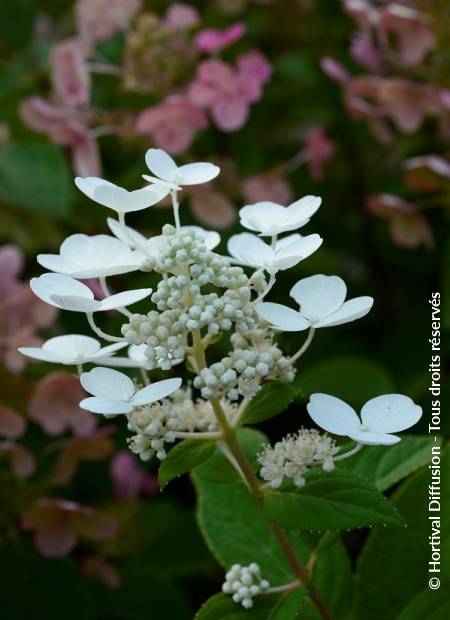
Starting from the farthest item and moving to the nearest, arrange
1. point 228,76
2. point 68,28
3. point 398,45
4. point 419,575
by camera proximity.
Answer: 1. point 68,28
2. point 398,45
3. point 228,76
4. point 419,575

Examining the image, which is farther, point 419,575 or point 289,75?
point 289,75

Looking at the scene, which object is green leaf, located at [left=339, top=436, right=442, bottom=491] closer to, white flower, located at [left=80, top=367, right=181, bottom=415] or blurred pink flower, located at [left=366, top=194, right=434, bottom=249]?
white flower, located at [left=80, top=367, right=181, bottom=415]

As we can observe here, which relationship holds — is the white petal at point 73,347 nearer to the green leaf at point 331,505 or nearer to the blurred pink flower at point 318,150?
the green leaf at point 331,505

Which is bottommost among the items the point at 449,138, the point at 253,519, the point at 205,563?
the point at 205,563

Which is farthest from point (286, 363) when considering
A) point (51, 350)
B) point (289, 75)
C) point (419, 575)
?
point (289, 75)

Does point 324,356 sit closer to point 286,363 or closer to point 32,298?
point 32,298

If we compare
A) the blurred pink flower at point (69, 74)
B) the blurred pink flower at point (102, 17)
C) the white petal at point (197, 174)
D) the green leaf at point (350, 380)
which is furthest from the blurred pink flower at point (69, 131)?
the white petal at point (197, 174)

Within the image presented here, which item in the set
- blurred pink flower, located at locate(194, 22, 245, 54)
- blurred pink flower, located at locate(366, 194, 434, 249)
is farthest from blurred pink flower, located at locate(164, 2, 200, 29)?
blurred pink flower, located at locate(366, 194, 434, 249)
